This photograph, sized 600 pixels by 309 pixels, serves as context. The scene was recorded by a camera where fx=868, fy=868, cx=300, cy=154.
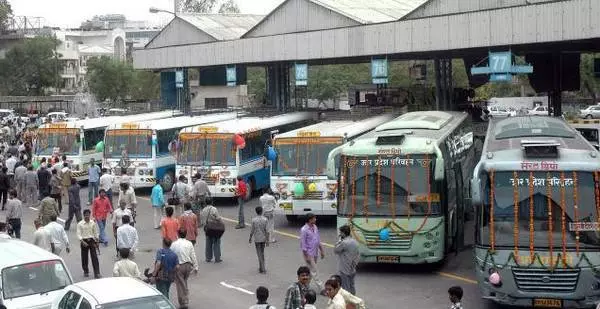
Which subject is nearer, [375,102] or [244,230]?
[244,230]

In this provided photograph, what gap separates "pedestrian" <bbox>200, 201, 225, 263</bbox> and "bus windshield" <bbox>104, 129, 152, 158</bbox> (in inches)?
421

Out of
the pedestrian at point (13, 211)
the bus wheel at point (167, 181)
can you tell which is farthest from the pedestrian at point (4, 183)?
the pedestrian at point (13, 211)

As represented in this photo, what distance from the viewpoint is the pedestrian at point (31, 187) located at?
2708 centimetres

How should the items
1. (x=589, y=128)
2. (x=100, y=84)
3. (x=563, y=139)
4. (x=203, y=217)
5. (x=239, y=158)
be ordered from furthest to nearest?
(x=100, y=84)
(x=589, y=128)
(x=239, y=158)
(x=203, y=217)
(x=563, y=139)

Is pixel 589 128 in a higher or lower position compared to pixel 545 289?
higher

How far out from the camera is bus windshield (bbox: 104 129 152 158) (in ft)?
95.3

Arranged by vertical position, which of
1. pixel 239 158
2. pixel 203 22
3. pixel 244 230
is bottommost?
pixel 244 230

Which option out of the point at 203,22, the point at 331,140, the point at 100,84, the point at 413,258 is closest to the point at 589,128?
the point at 331,140

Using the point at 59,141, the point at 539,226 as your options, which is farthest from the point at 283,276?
the point at 59,141

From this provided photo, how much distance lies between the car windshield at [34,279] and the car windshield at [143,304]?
2559 millimetres

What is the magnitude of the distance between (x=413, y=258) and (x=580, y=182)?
4038mm

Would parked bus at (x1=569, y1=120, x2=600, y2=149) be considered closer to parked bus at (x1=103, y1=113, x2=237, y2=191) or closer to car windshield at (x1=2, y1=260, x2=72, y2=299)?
parked bus at (x1=103, y1=113, x2=237, y2=191)

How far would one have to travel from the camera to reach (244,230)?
23.2m

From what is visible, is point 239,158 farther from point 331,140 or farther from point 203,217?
point 203,217
